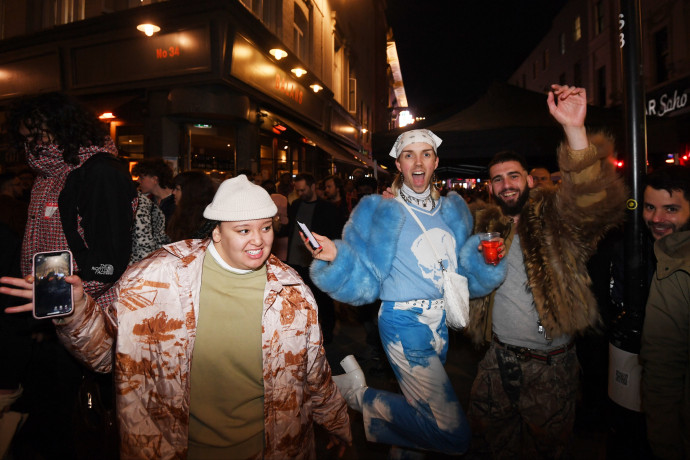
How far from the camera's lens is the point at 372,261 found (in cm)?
260

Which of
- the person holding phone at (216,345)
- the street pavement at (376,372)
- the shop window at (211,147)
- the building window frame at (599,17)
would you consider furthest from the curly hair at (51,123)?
the building window frame at (599,17)

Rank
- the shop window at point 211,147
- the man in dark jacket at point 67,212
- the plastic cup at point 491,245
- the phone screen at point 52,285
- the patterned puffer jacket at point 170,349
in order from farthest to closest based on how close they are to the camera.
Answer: the shop window at point 211,147, the plastic cup at point 491,245, the man in dark jacket at point 67,212, the patterned puffer jacket at point 170,349, the phone screen at point 52,285

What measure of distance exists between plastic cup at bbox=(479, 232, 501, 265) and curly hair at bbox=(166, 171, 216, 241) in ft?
7.87

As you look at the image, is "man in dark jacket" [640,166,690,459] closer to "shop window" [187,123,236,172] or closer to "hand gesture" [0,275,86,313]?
"hand gesture" [0,275,86,313]

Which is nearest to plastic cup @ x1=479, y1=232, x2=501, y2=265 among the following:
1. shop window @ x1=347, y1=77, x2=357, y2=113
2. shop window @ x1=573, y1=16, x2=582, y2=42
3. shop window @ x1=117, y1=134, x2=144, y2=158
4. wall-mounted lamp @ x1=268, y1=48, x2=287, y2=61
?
wall-mounted lamp @ x1=268, y1=48, x2=287, y2=61

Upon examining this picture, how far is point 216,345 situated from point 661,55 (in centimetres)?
1996

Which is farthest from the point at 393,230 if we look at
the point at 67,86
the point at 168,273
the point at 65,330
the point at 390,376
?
the point at 67,86

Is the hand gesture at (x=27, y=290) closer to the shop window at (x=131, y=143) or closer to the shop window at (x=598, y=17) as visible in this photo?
the shop window at (x=131, y=143)

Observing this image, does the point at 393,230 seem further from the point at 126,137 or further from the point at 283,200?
the point at 126,137

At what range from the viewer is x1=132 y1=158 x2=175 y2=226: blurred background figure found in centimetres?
448

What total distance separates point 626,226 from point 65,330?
10.8ft

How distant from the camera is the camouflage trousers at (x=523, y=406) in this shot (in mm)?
2480

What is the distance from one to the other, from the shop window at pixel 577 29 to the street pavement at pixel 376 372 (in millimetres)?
25345

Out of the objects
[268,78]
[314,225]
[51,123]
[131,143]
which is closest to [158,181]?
[314,225]
